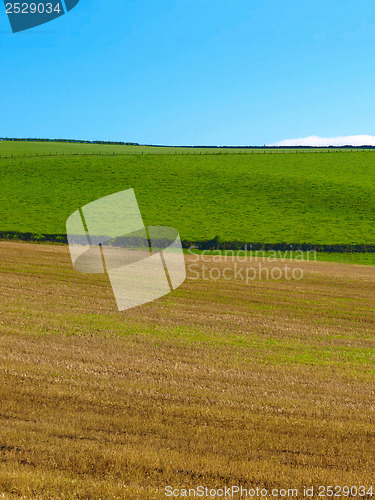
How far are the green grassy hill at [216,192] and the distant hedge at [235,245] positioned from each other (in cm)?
215

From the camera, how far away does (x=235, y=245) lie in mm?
47438

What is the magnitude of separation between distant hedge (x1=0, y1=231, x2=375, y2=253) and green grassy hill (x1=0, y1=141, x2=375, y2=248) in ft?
7.05

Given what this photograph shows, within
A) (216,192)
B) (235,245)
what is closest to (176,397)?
(235,245)

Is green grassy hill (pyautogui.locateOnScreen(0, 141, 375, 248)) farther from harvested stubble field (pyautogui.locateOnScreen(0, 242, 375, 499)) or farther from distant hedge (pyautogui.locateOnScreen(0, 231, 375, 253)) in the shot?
harvested stubble field (pyautogui.locateOnScreen(0, 242, 375, 499))

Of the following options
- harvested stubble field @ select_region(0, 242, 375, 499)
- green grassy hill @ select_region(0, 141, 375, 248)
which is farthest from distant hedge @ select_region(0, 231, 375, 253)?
harvested stubble field @ select_region(0, 242, 375, 499)

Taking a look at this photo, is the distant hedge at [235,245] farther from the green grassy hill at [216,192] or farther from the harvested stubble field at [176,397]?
the harvested stubble field at [176,397]

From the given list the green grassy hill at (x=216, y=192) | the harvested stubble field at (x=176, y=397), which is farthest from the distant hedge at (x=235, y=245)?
the harvested stubble field at (x=176, y=397)

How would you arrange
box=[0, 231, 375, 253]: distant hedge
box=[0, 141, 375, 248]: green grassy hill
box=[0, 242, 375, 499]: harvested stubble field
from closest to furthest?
box=[0, 242, 375, 499]: harvested stubble field < box=[0, 231, 375, 253]: distant hedge < box=[0, 141, 375, 248]: green grassy hill

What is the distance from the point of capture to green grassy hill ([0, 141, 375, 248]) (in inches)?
2149

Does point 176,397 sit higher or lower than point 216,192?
higher

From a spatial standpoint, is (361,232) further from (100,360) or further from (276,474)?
(276,474)

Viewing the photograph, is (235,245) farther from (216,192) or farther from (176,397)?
(176,397)

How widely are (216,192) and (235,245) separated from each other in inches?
976

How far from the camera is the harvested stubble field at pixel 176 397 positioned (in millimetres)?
6844
